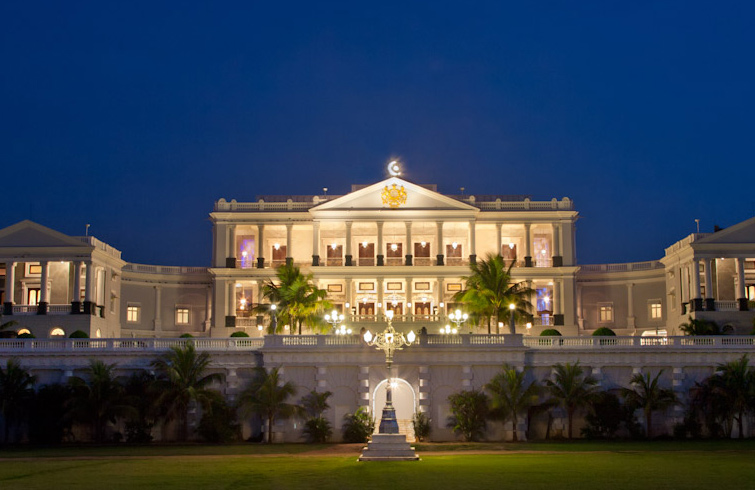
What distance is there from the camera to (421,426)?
5359 cm

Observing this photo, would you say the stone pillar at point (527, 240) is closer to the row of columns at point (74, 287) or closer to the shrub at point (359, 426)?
the row of columns at point (74, 287)

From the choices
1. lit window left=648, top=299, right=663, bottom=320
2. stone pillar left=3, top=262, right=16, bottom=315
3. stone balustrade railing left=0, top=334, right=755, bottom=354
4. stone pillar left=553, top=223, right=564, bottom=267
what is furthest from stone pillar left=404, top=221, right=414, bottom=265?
stone pillar left=3, top=262, right=16, bottom=315

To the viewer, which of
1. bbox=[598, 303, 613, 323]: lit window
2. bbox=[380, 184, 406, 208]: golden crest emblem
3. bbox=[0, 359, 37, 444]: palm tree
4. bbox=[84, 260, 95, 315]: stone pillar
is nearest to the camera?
bbox=[0, 359, 37, 444]: palm tree

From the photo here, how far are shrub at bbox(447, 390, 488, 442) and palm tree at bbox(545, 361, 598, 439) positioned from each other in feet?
13.3

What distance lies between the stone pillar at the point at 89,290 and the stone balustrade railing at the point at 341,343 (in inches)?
964

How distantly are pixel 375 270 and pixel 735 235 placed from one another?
1236 inches

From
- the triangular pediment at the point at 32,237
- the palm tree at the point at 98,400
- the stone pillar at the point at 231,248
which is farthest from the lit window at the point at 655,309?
the palm tree at the point at 98,400

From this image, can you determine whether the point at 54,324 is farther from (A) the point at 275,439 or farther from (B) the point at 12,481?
(B) the point at 12,481

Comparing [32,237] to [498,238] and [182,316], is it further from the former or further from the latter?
[498,238]

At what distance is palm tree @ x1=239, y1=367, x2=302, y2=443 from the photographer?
5325 cm

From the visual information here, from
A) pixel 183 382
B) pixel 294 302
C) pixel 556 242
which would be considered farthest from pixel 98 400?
pixel 556 242

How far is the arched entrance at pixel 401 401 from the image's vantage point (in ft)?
182

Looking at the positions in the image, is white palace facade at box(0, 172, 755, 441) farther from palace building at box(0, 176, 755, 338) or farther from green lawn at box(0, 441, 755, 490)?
green lawn at box(0, 441, 755, 490)

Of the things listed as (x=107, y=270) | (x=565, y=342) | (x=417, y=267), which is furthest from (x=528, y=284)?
(x=107, y=270)
